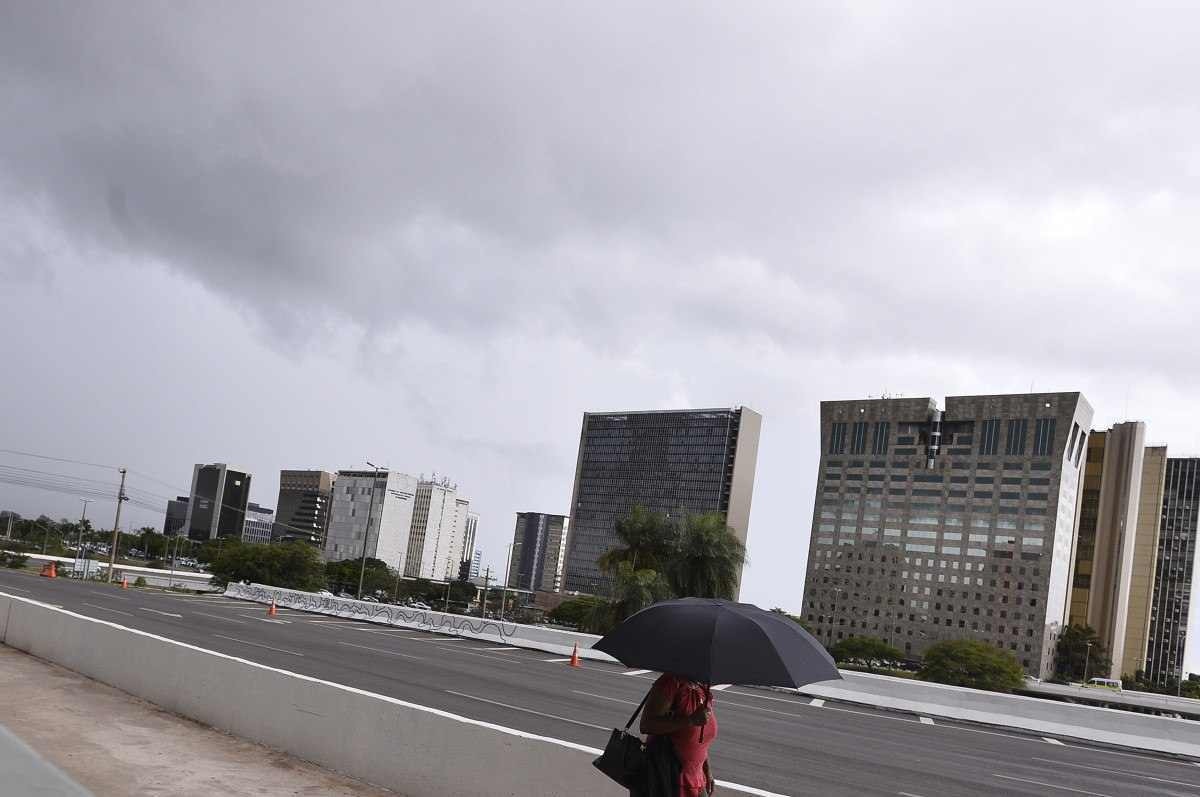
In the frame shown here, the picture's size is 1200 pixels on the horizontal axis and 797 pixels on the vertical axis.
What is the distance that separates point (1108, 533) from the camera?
186 meters

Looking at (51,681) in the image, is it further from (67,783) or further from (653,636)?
(67,783)

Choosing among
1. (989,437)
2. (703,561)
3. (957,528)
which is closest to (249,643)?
(703,561)

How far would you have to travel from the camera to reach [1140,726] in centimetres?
2372

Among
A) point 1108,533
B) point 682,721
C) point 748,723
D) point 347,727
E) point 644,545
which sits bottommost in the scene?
point 748,723

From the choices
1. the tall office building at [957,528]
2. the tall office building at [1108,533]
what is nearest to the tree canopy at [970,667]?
the tall office building at [957,528]

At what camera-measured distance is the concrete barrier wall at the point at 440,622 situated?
36.3 m

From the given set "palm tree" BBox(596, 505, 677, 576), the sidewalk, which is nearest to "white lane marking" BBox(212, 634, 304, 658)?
the sidewalk

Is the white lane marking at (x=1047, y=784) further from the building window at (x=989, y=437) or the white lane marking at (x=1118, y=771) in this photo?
the building window at (x=989, y=437)

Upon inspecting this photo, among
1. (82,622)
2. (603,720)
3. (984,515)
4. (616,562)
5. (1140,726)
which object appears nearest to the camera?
(82,622)

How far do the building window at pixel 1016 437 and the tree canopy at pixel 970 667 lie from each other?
269 ft

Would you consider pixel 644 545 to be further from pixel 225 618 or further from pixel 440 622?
pixel 225 618

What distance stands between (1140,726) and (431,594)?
495 feet

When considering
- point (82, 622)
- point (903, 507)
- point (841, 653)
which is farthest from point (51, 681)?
point (903, 507)

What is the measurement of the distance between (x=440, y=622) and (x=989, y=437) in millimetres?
164991
